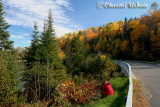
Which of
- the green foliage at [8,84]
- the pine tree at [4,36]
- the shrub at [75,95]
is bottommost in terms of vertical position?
the shrub at [75,95]

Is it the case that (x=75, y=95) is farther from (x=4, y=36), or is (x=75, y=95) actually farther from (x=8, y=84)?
(x=4, y=36)

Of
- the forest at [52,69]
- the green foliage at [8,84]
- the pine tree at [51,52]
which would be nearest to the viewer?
the green foliage at [8,84]

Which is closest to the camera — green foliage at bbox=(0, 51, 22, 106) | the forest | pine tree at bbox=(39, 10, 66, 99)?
green foliage at bbox=(0, 51, 22, 106)

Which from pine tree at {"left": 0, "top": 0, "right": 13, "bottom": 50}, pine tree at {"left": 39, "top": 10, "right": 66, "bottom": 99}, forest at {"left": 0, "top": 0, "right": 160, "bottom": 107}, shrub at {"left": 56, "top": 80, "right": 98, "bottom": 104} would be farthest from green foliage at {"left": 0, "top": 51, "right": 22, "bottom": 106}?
pine tree at {"left": 0, "top": 0, "right": 13, "bottom": 50}

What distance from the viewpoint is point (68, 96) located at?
7832mm

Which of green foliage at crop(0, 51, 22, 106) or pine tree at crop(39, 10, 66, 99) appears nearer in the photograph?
green foliage at crop(0, 51, 22, 106)

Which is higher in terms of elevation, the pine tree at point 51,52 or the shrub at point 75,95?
the pine tree at point 51,52

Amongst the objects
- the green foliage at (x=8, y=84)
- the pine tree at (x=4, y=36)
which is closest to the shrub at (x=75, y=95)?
the green foliage at (x=8, y=84)

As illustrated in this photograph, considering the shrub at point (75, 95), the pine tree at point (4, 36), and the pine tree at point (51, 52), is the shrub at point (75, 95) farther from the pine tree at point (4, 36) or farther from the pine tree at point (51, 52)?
the pine tree at point (4, 36)

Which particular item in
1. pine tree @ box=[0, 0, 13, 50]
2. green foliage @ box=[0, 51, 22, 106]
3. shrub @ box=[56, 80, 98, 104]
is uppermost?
pine tree @ box=[0, 0, 13, 50]

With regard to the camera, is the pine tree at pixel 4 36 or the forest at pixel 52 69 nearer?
the forest at pixel 52 69

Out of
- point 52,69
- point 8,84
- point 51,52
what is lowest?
point 8,84

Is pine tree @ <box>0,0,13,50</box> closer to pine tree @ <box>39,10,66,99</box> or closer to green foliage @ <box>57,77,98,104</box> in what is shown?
pine tree @ <box>39,10,66,99</box>

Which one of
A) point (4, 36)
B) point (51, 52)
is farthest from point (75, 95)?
point (4, 36)
